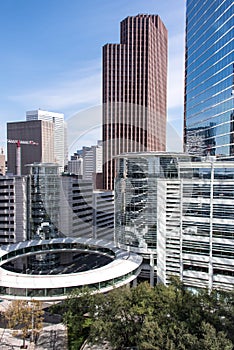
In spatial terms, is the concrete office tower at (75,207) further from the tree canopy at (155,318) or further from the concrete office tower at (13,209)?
the tree canopy at (155,318)

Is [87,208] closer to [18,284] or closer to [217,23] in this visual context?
[18,284]

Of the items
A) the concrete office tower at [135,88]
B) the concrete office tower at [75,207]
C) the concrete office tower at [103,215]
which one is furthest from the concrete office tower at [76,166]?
the concrete office tower at [135,88]

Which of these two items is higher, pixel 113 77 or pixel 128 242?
pixel 113 77

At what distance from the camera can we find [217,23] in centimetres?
2155

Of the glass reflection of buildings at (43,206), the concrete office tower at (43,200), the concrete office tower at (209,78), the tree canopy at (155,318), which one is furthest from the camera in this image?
the concrete office tower at (43,200)

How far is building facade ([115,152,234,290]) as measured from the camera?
551 inches

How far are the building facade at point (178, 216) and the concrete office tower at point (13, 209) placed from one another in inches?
333

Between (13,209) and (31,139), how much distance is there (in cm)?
2555

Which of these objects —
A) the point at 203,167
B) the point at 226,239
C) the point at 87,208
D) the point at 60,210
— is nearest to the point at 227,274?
the point at 226,239

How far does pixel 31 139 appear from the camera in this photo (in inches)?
1816

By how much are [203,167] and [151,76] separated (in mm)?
25933

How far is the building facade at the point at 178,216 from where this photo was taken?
13992 millimetres

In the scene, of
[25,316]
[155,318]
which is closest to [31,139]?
[25,316]

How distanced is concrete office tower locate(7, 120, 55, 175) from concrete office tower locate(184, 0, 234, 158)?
78.7ft
